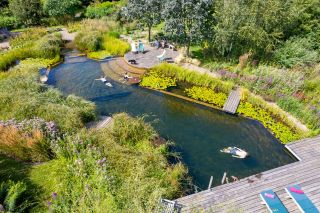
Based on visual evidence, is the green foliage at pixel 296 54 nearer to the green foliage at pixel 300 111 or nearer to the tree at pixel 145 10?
the green foliage at pixel 300 111

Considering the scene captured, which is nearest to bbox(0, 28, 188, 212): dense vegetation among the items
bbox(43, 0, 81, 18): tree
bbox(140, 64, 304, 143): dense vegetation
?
bbox(140, 64, 304, 143): dense vegetation

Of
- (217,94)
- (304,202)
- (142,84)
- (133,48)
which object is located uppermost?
(133,48)

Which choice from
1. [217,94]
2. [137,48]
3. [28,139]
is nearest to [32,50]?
[137,48]

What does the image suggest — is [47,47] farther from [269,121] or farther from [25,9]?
[269,121]

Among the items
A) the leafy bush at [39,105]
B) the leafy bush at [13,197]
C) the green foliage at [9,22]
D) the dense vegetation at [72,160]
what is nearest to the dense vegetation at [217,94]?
the dense vegetation at [72,160]

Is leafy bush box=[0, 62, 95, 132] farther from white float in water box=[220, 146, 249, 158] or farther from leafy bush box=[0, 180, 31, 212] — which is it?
white float in water box=[220, 146, 249, 158]

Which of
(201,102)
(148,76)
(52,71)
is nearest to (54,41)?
(52,71)

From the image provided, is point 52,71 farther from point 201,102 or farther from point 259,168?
point 259,168
